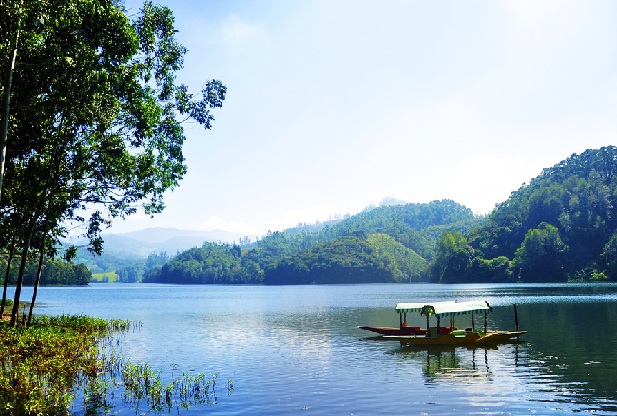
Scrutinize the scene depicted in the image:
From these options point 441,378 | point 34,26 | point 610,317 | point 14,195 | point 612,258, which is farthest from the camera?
point 612,258

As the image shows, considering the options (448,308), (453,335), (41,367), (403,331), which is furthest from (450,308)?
(41,367)

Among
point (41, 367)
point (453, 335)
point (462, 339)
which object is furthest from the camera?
point (453, 335)

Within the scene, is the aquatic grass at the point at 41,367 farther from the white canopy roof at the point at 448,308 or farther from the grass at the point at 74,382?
the white canopy roof at the point at 448,308

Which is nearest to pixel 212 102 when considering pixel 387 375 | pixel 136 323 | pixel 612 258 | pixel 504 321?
pixel 387 375

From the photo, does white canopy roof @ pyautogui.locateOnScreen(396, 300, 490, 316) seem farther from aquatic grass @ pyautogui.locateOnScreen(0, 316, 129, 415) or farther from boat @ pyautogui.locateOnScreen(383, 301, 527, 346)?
aquatic grass @ pyautogui.locateOnScreen(0, 316, 129, 415)

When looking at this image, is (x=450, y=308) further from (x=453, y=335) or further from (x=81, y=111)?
(x=81, y=111)

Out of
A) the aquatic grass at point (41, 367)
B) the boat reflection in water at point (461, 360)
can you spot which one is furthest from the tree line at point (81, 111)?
the boat reflection in water at point (461, 360)

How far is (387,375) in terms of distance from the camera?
33094 mm

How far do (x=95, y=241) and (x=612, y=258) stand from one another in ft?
600

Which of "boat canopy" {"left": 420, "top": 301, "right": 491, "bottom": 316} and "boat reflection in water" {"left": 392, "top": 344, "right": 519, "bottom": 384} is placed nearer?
"boat reflection in water" {"left": 392, "top": 344, "right": 519, "bottom": 384}

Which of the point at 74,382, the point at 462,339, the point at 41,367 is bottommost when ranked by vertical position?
the point at 74,382

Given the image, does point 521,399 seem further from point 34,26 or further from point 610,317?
point 610,317

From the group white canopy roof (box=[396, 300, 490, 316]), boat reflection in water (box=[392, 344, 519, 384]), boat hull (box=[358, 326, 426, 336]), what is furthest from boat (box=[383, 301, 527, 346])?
boat reflection in water (box=[392, 344, 519, 384])

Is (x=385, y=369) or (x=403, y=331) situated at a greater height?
(x=403, y=331)
